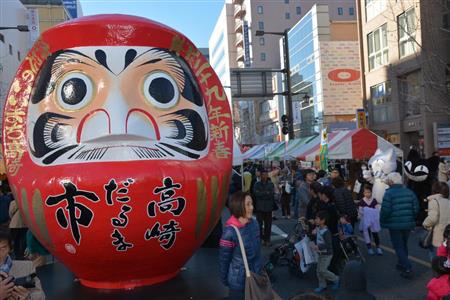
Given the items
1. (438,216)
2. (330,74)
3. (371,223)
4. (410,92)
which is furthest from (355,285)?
(330,74)

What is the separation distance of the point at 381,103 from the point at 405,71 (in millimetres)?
3528

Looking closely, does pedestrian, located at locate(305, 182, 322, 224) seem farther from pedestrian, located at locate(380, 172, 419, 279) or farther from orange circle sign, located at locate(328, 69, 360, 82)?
orange circle sign, located at locate(328, 69, 360, 82)

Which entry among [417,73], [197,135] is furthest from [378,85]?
[197,135]

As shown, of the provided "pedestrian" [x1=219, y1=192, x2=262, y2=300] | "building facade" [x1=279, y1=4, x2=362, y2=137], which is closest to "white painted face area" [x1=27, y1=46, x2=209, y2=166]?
"pedestrian" [x1=219, y1=192, x2=262, y2=300]

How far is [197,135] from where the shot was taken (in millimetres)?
5566

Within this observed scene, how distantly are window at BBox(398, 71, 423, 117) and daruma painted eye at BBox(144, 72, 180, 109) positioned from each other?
17.8 metres

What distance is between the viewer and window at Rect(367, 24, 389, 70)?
2426cm

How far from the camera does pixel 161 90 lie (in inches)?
214

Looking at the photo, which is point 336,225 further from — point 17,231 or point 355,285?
point 17,231

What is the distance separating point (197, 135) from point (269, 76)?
72.0 feet

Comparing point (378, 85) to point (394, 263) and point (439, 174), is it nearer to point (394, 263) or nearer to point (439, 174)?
point (439, 174)

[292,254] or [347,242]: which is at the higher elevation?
[347,242]

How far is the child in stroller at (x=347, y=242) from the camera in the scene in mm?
6771

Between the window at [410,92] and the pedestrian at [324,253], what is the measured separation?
54.0 feet
